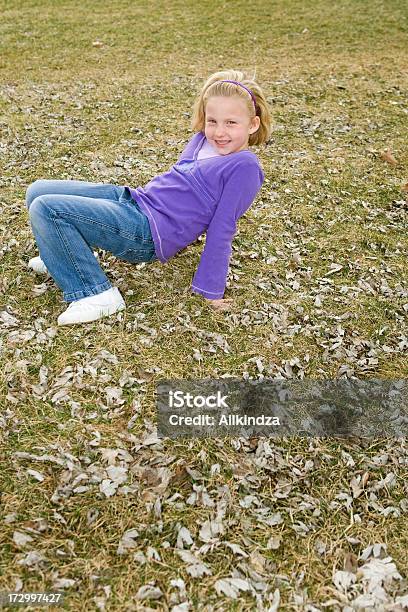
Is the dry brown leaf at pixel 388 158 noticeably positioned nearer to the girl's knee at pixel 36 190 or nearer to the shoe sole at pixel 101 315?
the shoe sole at pixel 101 315

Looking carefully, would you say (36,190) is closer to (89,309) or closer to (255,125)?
(89,309)

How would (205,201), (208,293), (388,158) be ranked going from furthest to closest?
1. (388,158)
2. (208,293)
3. (205,201)

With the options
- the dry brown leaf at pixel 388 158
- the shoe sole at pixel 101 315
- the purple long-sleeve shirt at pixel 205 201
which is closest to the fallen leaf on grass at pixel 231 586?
the shoe sole at pixel 101 315

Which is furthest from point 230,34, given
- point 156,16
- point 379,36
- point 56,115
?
point 56,115

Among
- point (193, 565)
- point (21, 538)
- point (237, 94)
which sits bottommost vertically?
point (193, 565)

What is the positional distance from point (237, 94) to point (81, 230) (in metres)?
1.81

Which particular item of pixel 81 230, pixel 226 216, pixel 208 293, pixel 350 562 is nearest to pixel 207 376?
pixel 208 293

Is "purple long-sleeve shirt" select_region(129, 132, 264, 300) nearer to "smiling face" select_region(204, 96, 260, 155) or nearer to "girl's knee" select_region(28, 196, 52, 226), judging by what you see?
"smiling face" select_region(204, 96, 260, 155)

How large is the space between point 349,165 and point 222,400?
550cm

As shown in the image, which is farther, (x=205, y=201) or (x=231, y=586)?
(x=205, y=201)

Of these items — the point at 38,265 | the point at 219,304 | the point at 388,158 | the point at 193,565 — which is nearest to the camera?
the point at 193,565

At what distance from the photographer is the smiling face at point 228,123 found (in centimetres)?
472

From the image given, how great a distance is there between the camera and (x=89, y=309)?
195 inches

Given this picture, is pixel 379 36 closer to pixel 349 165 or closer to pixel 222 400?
pixel 349 165
